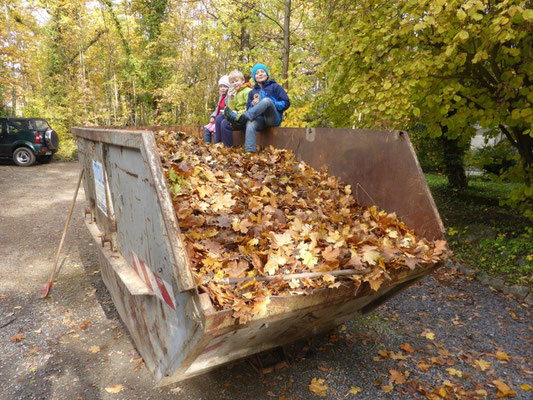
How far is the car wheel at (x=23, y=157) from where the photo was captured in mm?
13445

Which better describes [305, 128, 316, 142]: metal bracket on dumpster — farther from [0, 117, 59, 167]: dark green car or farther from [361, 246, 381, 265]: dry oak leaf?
[0, 117, 59, 167]: dark green car

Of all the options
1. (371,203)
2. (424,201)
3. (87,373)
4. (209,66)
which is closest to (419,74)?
(371,203)

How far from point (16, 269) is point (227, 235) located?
4157 millimetres

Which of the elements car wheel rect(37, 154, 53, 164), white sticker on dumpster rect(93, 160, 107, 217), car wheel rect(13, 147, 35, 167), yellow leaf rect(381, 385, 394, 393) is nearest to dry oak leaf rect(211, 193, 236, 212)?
white sticker on dumpster rect(93, 160, 107, 217)

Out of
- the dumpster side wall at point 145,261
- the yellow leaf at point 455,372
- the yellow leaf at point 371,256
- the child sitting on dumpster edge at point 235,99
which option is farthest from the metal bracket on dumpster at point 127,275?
the yellow leaf at point 455,372

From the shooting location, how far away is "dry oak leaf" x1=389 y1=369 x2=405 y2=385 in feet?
9.08

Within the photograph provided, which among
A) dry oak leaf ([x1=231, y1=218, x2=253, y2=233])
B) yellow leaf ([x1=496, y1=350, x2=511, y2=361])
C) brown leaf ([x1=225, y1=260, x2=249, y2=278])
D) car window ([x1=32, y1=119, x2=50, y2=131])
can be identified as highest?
car window ([x1=32, y1=119, x2=50, y2=131])

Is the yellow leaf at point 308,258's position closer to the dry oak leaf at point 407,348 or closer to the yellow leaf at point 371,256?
the yellow leaf at point 371,256

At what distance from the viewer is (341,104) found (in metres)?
5.81

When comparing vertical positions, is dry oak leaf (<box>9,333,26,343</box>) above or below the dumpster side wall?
below

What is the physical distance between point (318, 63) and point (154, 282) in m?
10.7

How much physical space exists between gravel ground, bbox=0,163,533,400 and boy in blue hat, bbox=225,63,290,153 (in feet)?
7.70

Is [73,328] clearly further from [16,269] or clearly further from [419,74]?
[419,74]

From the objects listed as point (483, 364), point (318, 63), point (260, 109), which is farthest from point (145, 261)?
point (318, 63)
